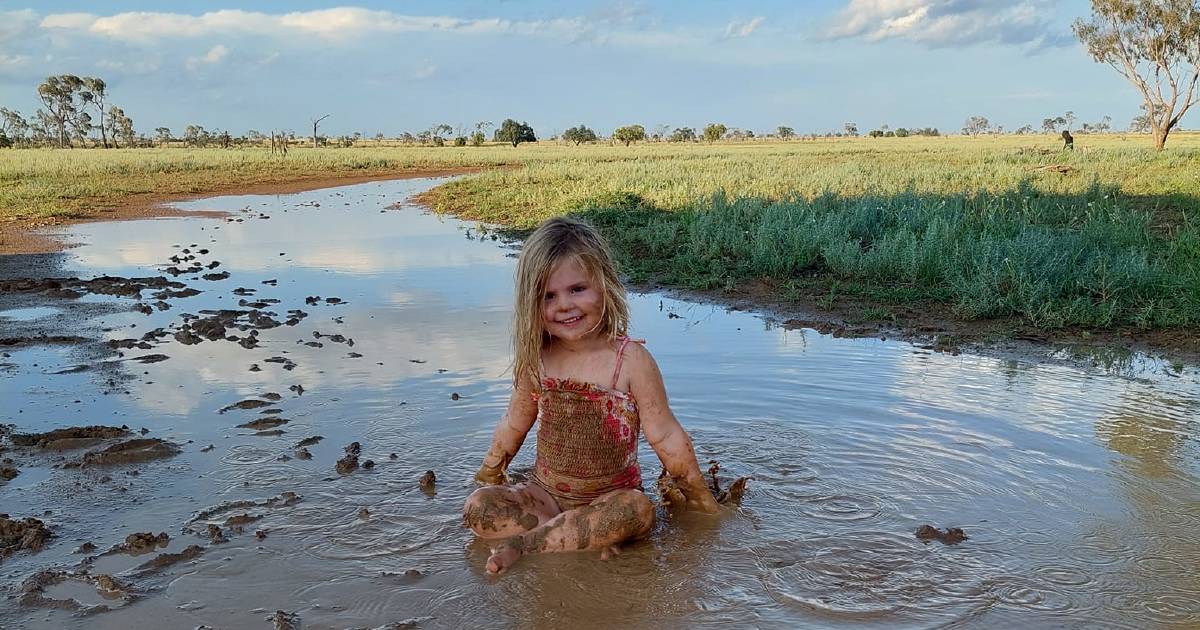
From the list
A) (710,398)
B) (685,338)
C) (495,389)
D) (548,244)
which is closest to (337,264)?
(685,338)

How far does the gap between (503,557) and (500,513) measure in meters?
0.25

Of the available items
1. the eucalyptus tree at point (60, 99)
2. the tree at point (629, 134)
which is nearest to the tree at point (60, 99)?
the eucalyptus tree at point (60, 99)

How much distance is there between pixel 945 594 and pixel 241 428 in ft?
11.2

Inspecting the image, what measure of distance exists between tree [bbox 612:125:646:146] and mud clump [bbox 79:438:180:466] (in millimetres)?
86580

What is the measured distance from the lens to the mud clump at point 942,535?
348cm

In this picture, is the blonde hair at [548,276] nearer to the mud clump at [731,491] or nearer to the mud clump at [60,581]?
the mud clump at [731,491]

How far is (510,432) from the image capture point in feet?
12.5

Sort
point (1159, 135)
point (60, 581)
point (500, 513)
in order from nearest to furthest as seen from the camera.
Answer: point (60, 581) → point (500, 513) → point (1159, 135)

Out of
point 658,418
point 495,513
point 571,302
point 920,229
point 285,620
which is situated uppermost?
point 571,302

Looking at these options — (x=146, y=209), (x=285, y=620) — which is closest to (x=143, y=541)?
(x=285, y=620)

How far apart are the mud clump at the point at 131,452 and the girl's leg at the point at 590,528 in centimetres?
193

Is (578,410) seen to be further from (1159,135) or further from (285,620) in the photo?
(1159,135)

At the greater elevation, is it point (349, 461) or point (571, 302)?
point (571, 302)

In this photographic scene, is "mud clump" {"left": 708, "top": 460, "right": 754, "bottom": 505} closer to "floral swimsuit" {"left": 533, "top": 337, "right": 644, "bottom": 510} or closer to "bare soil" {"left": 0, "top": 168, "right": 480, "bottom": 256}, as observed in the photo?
"floral swimsuit" {"left": 533, "top": 337, "right": 644, "bottom": 510}
